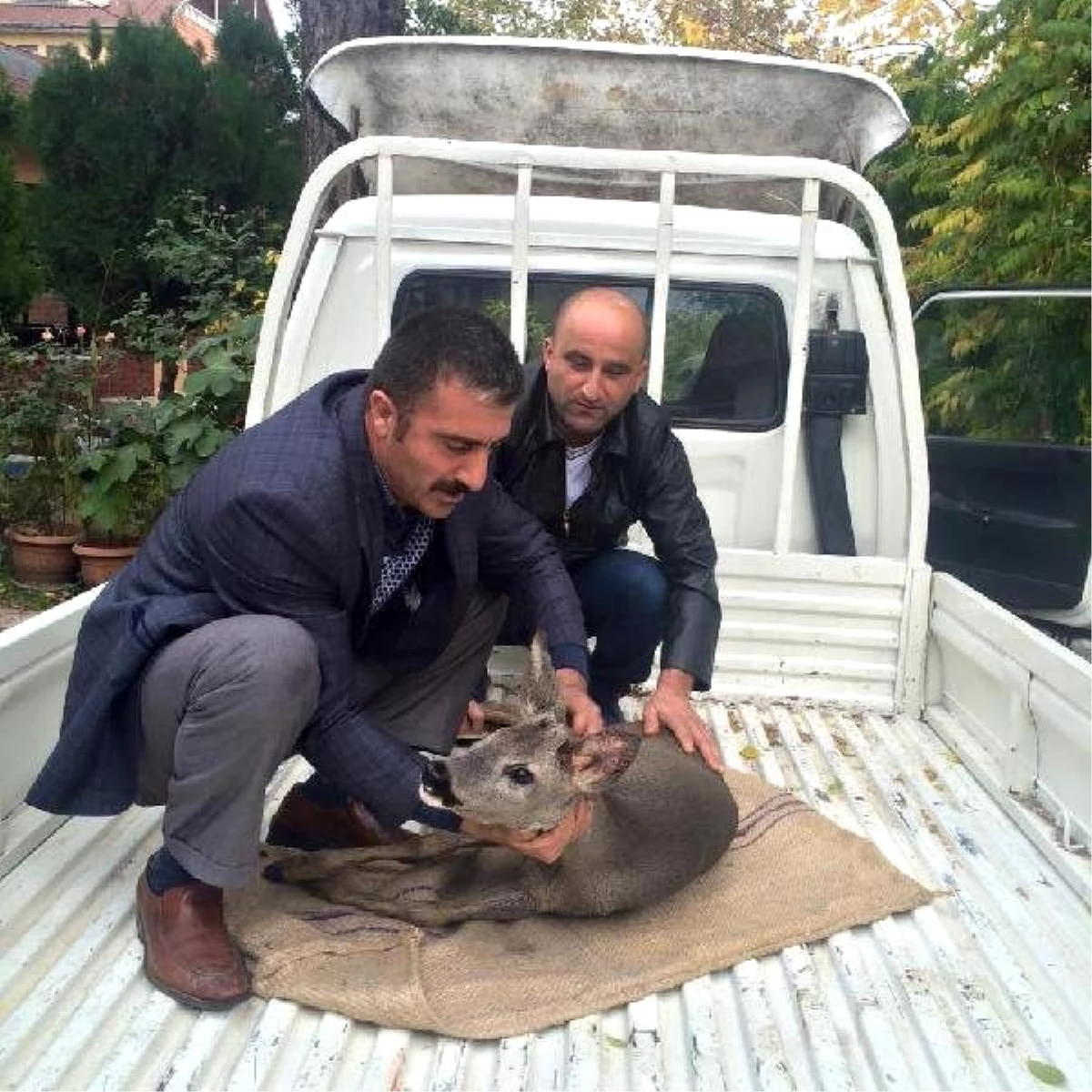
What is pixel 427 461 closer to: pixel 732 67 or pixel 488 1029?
pixel 488 1029

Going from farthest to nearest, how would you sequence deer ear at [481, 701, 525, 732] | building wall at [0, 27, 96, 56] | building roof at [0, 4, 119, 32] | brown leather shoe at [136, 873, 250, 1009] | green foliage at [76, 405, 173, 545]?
building roof at [0, 4, 119, 32] → building wall at [0, 27, 96, 56] → green foliage at [76, 405, 173, 545] → deer ear at [481, 701, 525, 732] → brown leather shoe at [136, 873, 250, 1009]

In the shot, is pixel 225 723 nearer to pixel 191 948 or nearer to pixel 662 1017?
pixel 191 948

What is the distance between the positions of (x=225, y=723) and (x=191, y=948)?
39cm

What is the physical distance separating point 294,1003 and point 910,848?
140 centimetres

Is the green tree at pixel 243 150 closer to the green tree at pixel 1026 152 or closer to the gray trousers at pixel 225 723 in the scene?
the green tree at pixel 1026 152

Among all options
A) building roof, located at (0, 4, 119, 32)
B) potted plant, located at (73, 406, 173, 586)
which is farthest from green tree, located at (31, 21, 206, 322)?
building roof, located at (0, 4, 119, 32)

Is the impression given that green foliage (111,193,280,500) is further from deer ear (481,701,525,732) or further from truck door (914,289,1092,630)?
truck door (914,289,1092,630)

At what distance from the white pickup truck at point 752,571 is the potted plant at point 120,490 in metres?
2.65

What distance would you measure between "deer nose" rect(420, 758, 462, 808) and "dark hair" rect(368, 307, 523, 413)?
64 cm

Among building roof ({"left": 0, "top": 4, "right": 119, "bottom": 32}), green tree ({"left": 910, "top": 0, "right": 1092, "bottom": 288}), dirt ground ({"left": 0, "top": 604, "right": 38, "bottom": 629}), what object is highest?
building roof ({"left": 0, "top": 4, "right": 119, "bottom": 32})

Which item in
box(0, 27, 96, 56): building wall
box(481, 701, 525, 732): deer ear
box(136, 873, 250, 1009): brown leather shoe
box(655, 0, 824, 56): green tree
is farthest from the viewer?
box(0, 27, 96, 56): building wall

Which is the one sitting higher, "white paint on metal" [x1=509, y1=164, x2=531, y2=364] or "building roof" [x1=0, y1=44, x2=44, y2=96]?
"building roof" [x1=0, y1=44, x2=44, y2=96]

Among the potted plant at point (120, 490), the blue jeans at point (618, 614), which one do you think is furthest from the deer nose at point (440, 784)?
the potted plant at point (120, 490)

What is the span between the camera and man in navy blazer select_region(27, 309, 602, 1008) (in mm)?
2027
